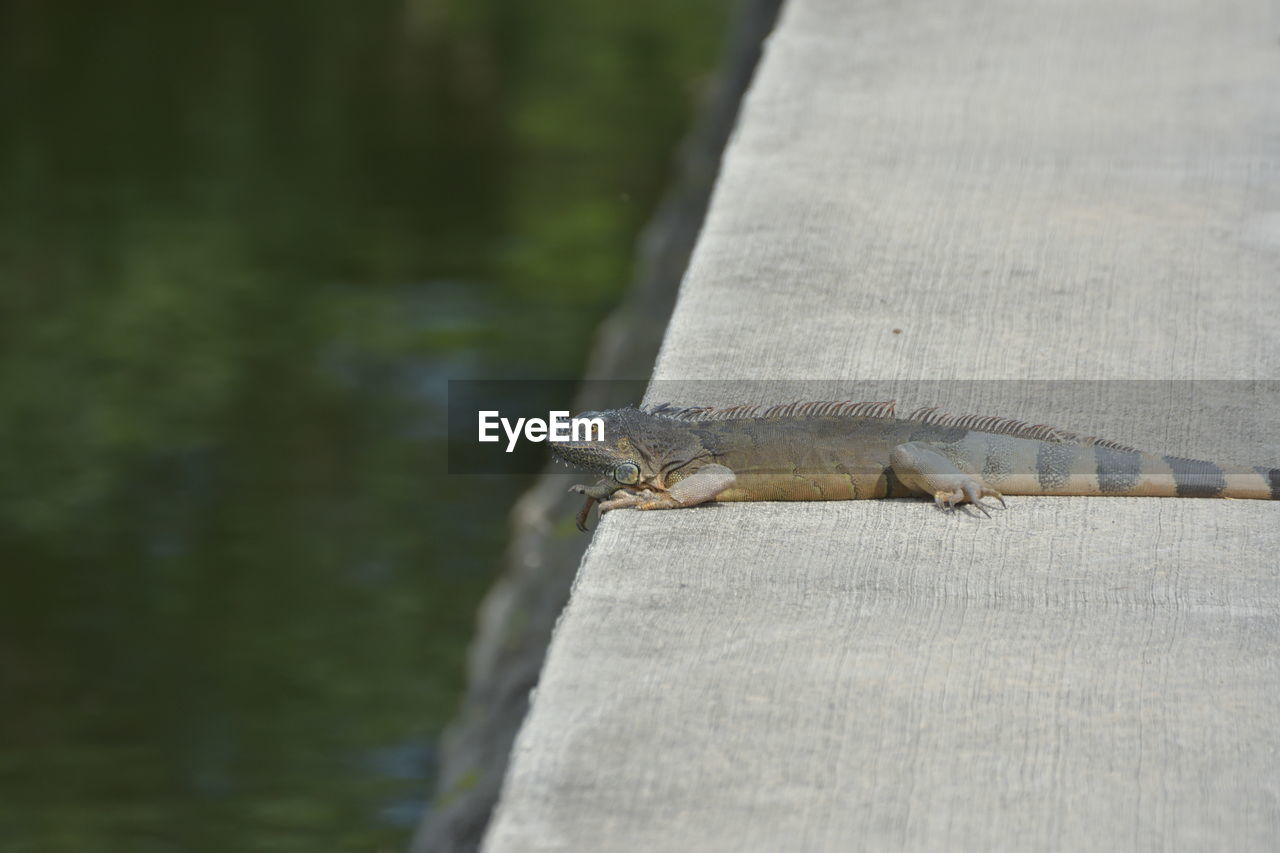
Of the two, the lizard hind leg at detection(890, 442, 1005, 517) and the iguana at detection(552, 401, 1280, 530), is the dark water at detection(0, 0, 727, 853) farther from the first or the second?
the lizard hind leg at detection(890, 442, 1005, 517)

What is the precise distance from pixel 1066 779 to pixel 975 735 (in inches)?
7.4

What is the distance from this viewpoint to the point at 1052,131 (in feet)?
20.3

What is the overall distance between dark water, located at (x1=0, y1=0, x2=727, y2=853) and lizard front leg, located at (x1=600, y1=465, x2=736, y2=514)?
11.2 feet

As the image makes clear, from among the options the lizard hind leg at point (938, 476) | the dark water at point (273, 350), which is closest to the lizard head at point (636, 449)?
the lizard hind leg at point (938, 476)

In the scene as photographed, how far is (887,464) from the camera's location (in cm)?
Result: 411

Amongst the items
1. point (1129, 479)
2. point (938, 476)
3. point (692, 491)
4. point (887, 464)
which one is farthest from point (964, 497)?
point (692, 491)

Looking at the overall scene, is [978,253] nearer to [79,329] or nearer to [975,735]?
[975,735]

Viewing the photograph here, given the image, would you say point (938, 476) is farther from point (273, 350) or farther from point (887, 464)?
point (273, 350)

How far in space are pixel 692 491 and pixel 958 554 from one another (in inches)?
25.5

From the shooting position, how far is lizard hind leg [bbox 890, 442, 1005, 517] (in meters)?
4.02

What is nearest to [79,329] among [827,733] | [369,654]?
[369,654]

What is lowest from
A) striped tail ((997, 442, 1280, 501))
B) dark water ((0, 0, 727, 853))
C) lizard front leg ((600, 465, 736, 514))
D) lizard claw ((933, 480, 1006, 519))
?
dark water ((0, 0, 727, 853))

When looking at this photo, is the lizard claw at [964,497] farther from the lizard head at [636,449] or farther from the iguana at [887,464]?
the lizard head at [636,449]

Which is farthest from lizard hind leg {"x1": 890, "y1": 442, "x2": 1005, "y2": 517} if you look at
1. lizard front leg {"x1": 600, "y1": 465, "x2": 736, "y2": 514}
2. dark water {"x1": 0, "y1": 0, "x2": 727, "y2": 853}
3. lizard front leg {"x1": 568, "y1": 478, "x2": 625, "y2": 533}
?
dark water {"x1": 0, "y1": 0, "x2": 727, "y2": 853}
